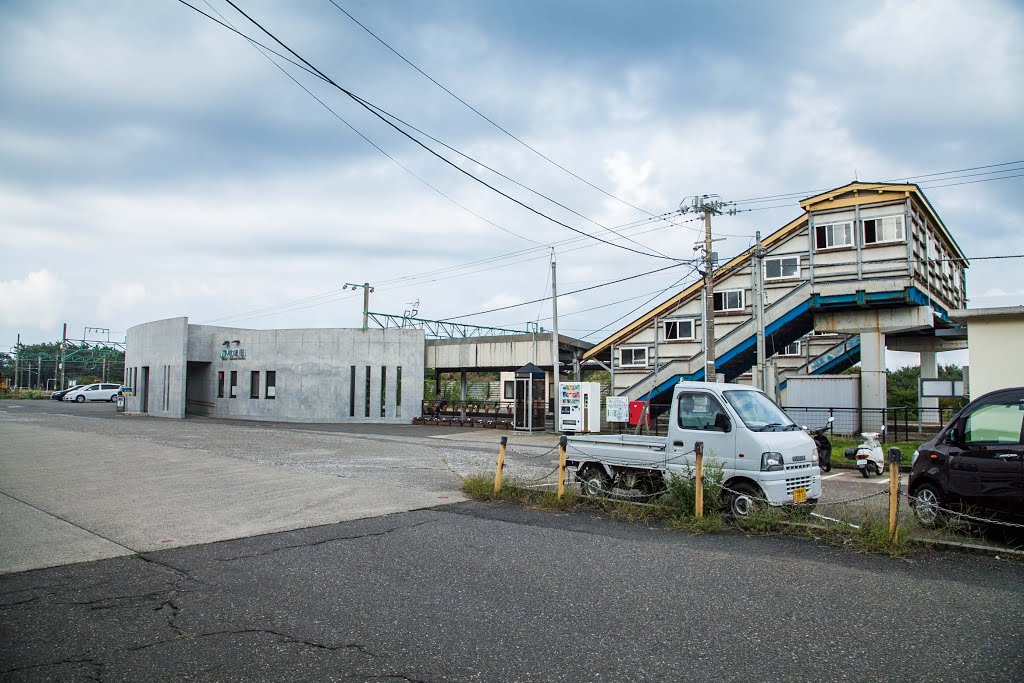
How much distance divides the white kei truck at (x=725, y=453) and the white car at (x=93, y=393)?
203 ft

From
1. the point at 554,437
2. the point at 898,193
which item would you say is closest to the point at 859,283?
the point at 898,193

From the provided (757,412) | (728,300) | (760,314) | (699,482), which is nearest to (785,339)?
(728,300)

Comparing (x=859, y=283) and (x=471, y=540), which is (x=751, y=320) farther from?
(x=471, y=540)

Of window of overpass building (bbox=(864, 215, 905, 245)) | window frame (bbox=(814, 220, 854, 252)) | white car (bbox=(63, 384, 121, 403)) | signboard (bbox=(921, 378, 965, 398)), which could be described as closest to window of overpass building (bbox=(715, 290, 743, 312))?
window frame (bbox=(814, 220, 854, 252))

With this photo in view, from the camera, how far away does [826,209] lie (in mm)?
25781

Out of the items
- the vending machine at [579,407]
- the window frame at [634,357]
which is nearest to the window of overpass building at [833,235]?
the window frame at [634,357]

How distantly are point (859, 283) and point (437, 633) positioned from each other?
24.0 meters

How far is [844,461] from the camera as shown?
18.2m

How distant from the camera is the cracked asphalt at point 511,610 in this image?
14.4 feet

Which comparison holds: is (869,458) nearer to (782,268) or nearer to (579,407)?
(579,407)

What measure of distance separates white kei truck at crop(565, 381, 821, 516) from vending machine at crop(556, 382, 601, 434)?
1645cm

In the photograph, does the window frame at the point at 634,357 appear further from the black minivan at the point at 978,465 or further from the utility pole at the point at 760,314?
the black minivan at the point at 978,465

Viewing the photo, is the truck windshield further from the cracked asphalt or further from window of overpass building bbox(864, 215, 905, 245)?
window of overpass building bbox(864, 215, 905, 245)

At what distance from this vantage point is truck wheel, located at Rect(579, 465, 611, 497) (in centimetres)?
1066
